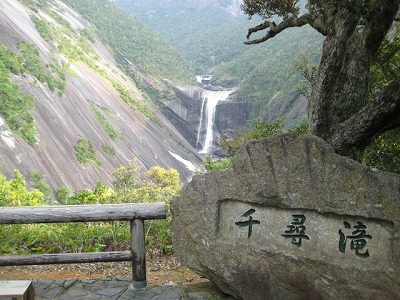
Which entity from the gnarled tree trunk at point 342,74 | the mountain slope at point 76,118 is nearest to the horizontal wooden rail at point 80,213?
the gnarled tree trunk at point 342,74

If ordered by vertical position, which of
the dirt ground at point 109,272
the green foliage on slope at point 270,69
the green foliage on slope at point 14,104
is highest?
the green foliage on slope at point 270,69

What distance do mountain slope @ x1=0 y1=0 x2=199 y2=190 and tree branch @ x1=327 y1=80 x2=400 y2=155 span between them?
Answer: 1372 cm

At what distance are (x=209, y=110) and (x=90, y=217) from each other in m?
37.4

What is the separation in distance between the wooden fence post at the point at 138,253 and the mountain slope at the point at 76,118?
12.7 meters

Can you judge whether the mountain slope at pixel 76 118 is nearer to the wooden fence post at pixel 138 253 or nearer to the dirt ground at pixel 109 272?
A: the dirt ground at pixel 109 272

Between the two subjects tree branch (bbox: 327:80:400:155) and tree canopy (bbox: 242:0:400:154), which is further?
tree canopy (bbox: 242:0:400:154)

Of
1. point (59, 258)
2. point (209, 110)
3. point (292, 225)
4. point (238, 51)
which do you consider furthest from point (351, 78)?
point (238, 51)

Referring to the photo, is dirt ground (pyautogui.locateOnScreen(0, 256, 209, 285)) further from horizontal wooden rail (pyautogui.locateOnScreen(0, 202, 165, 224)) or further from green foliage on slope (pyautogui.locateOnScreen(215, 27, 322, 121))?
green foliage on slope (pyautogui.locateOnScreen(215, 27, 322, 121))

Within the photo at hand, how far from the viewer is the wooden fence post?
3.63 m

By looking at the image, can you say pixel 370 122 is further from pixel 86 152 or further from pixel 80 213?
pixel 86 152

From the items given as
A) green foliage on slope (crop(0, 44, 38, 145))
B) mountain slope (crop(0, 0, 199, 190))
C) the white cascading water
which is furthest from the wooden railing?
the white cascading water

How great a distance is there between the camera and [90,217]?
3613 mm

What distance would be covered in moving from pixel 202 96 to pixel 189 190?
3906 cm

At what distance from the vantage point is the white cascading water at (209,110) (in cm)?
3860
